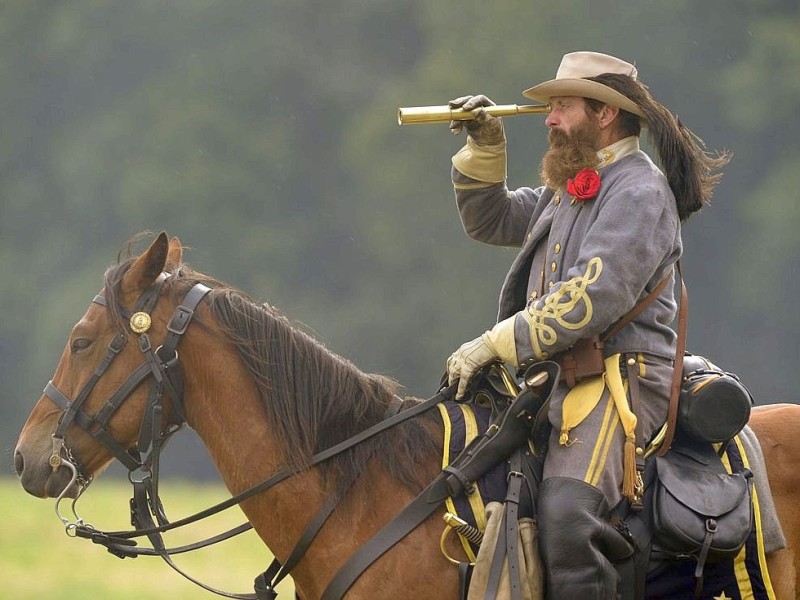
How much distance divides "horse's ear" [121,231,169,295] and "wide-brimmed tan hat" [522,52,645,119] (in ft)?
5.22

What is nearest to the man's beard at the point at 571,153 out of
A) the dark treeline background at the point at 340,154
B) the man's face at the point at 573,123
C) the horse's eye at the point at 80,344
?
the man's face at the point at 573,123

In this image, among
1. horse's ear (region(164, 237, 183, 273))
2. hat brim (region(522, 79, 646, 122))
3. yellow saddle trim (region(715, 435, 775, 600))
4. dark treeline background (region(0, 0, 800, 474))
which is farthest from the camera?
dark treeline background (region(0, 0, 800, 474))

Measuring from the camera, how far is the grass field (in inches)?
501

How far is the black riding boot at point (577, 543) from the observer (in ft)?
15.5

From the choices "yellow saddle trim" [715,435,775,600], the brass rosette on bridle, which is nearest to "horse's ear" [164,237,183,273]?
the brass rosette on bridle

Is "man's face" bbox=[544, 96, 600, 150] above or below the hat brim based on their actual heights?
below

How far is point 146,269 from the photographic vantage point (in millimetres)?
5133

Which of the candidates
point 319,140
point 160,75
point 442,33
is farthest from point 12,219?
point 442,33

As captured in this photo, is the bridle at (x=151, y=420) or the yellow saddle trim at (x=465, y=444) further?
the bridle at (x=151, y=420)

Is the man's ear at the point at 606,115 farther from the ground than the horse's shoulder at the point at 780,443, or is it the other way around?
the man's ear at the point at 606,115

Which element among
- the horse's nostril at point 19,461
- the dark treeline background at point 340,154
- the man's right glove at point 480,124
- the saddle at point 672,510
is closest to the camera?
the saddle at point 672,510

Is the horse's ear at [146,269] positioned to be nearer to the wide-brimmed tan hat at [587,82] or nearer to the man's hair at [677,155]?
the wide-brimmed tan hat at [587,82]

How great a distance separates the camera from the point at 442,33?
40.0m

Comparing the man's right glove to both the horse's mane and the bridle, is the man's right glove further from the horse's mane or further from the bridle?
the bridle
